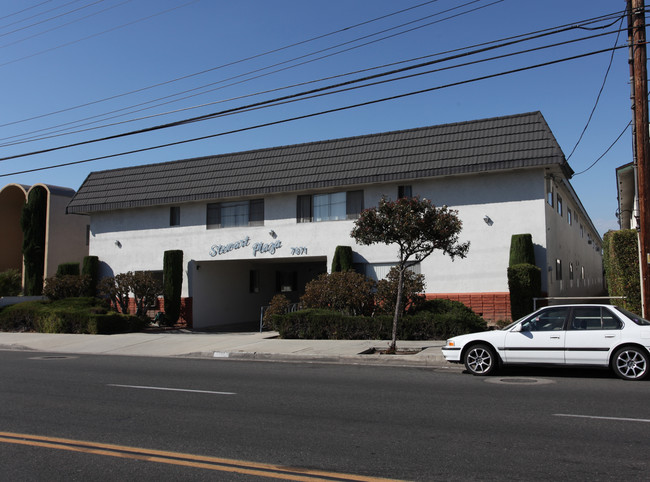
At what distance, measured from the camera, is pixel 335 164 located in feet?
77.7

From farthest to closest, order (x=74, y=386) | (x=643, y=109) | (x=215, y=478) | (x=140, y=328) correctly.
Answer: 1. (x=140, y=328)
2. (x=643, y=109)
3. (x=74, y=386)
4. (x=215, y=478)

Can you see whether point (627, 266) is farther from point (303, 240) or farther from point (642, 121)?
point (303, 240)

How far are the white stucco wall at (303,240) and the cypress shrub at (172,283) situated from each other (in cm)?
66

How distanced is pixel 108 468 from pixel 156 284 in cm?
2127

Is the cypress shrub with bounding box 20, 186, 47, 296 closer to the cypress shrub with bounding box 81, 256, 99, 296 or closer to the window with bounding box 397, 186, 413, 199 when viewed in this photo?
the cypress shrub with bounding box 81, 256, 99, 296

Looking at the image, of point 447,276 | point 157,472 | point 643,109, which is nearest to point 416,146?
point 447,276

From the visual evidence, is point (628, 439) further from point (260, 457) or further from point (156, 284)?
point (156, 284)

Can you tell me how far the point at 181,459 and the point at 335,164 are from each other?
18.7 m

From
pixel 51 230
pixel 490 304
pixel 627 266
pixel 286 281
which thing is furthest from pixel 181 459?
pixel 51 230

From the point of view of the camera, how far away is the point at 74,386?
1060 centimetres

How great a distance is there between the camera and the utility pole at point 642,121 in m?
13.3

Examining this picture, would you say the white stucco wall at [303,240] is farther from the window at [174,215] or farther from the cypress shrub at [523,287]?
the cypress shrub at [523,287]

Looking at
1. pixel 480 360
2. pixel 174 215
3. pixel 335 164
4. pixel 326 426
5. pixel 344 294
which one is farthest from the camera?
pixel 174 215

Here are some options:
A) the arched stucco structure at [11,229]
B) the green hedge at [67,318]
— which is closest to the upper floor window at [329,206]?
the green hedge at [67,318]
